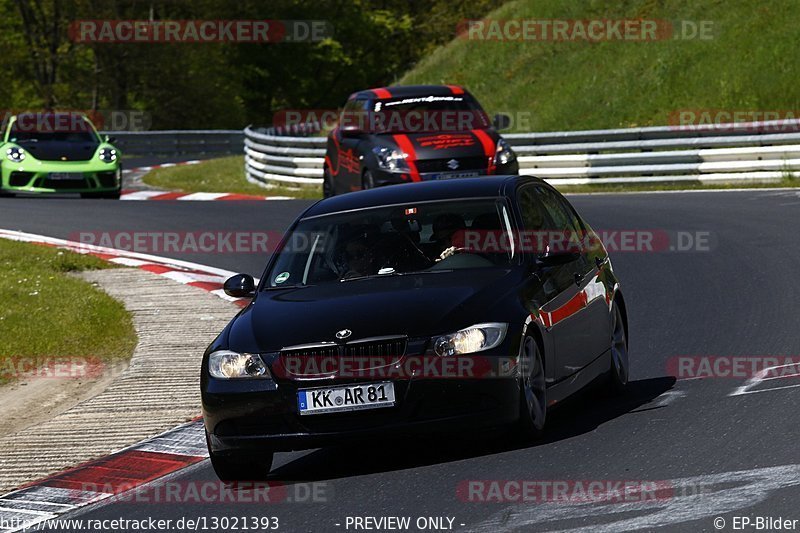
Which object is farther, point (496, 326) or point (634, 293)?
point (634, 293)

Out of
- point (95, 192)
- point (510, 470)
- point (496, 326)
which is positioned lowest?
point (95, 192)

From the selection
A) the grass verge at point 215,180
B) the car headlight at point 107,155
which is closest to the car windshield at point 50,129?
the car headlight at point 107,155

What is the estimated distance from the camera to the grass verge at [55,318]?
487 inches

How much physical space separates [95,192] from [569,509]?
70.7ft

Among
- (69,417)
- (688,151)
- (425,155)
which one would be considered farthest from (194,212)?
(69,417)

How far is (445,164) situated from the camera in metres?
20.0

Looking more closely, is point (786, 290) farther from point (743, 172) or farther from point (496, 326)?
point (743, 172)

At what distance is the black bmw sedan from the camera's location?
Result: 7301 mm

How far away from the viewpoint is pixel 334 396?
728cm

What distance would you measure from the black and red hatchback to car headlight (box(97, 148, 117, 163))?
5529mm

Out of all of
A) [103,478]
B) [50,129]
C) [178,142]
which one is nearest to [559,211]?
[103,478]

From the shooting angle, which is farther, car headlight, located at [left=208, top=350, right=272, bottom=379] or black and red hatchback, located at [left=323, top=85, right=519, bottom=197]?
black and red hatchback, located at [left=323, top=85, right=519, bottom=197]

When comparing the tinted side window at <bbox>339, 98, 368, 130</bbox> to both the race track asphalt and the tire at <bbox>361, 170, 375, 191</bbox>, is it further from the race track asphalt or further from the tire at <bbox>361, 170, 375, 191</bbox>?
the race track asphalt

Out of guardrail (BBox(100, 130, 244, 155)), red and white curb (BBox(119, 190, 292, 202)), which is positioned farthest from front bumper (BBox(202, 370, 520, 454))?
guardrail (BBox(100, 130, 244, 155))
